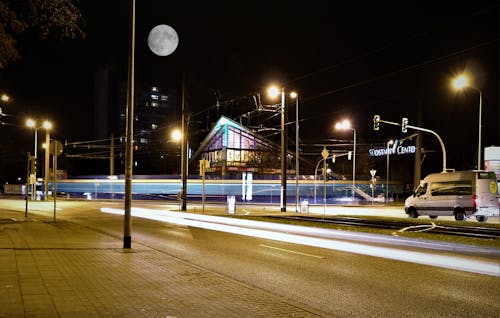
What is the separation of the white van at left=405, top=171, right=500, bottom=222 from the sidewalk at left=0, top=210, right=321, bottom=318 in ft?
59.5

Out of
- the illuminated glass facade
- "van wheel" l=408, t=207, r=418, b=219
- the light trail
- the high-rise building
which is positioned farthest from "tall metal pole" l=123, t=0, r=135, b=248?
the high-rise building

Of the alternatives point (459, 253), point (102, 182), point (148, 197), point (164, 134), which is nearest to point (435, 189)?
point (459, 253)

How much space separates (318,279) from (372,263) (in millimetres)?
2806

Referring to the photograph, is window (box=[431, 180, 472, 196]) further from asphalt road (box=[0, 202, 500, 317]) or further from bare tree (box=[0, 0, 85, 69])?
bare tree (box=[0, 0, 85, 69])

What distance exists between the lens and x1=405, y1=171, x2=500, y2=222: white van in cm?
2516

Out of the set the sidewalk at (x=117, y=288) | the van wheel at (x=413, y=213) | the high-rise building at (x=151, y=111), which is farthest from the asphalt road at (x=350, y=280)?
the high-rise building at (x=151, y=111)

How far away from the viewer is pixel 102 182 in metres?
72.5

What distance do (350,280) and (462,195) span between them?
58.9 ft

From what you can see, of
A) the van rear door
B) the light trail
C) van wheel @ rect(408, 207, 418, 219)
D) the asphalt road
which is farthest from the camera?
van wheel @ rect(408, 207, 418, 219)

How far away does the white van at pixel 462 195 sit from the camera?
25.2 meters

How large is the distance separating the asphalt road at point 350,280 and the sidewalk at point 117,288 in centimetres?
81

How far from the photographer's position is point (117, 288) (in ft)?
27.2

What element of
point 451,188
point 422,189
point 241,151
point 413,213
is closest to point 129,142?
point 451,188

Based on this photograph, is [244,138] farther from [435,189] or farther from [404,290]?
[404,290]
